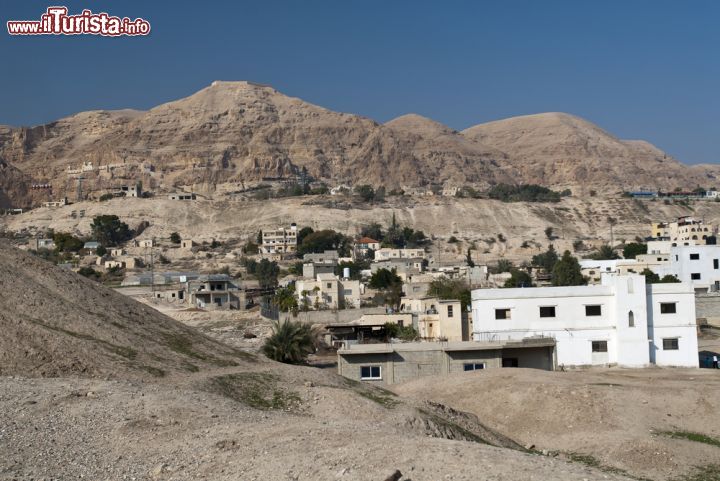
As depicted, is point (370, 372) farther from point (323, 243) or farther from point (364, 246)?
point (323, 243)

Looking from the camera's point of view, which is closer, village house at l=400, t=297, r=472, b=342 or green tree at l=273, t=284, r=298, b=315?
village house at l=400, t=297, r=472, b=342

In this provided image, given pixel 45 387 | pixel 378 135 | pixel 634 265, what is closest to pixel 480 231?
pixel 634 265

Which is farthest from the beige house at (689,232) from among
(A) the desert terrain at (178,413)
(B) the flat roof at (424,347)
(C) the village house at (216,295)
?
(A) the desert terrain at (178,413)

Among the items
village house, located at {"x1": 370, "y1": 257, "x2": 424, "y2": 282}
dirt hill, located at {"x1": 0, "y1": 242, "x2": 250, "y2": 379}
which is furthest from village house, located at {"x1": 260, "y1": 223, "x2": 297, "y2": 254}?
dirt hill, located at {"x1": 0, "y1": 242, "x2": 250, "y2": 379}


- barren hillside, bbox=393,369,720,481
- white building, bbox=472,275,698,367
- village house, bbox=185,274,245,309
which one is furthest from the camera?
village house, bbox=185,274,245,309

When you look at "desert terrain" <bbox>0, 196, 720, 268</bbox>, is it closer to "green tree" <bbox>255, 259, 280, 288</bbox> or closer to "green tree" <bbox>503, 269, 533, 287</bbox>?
"green tree" <bbox>255, 259, 280, 288</bbox>

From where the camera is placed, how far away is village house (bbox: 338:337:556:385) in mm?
28875

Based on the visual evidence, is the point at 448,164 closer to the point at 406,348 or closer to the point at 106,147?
the point at 106,147

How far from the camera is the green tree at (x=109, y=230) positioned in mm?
107062

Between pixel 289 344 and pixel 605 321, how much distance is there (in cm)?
996

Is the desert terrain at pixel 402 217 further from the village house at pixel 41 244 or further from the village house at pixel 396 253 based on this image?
the village house at pixel 396 253

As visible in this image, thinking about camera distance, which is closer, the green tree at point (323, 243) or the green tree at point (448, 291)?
the green tree at point (448, 291)

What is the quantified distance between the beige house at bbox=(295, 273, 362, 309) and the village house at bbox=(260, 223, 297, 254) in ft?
126

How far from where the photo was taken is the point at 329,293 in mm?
56844
